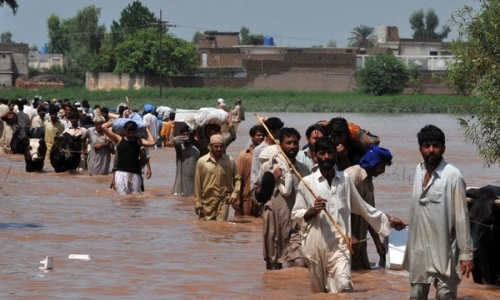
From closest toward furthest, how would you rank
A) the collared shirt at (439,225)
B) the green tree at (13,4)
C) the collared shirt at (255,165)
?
the collared shirt at (439,225) < the collared shirt at (255,165) < the green tree at (13,4)

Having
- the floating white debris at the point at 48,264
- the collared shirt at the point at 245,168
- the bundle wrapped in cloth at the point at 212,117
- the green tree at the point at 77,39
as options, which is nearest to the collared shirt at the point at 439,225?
the floating white debris at the point at 48,264

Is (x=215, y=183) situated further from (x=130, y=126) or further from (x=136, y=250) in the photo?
(x=130, y=126)

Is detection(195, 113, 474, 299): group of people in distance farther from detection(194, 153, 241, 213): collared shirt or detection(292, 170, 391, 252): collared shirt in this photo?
detection(194, 153, 241, 213): collared shirt

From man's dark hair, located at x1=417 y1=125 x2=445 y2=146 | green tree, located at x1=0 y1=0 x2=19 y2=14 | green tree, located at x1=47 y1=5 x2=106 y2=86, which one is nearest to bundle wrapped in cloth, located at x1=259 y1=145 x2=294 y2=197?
man's dark hair, located at x1=417 y1=125 x2=445 y2=146

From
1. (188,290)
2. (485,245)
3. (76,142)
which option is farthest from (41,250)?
(76,142)

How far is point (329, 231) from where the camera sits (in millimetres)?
9211

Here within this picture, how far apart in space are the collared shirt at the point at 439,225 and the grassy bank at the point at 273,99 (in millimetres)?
67100

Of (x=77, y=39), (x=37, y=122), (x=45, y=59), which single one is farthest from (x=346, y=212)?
(x=45, y=59)

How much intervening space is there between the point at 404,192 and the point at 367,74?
6970 centimetres

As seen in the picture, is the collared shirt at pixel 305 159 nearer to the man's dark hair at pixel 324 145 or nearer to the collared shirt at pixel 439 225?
the man's dark hair at pixel 324 145

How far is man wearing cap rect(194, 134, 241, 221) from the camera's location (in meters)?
14.2

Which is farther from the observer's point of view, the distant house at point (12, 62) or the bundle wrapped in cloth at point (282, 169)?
the distant house at point (12, 62)

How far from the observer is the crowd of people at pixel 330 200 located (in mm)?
8594

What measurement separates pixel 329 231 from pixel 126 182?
8124mm
